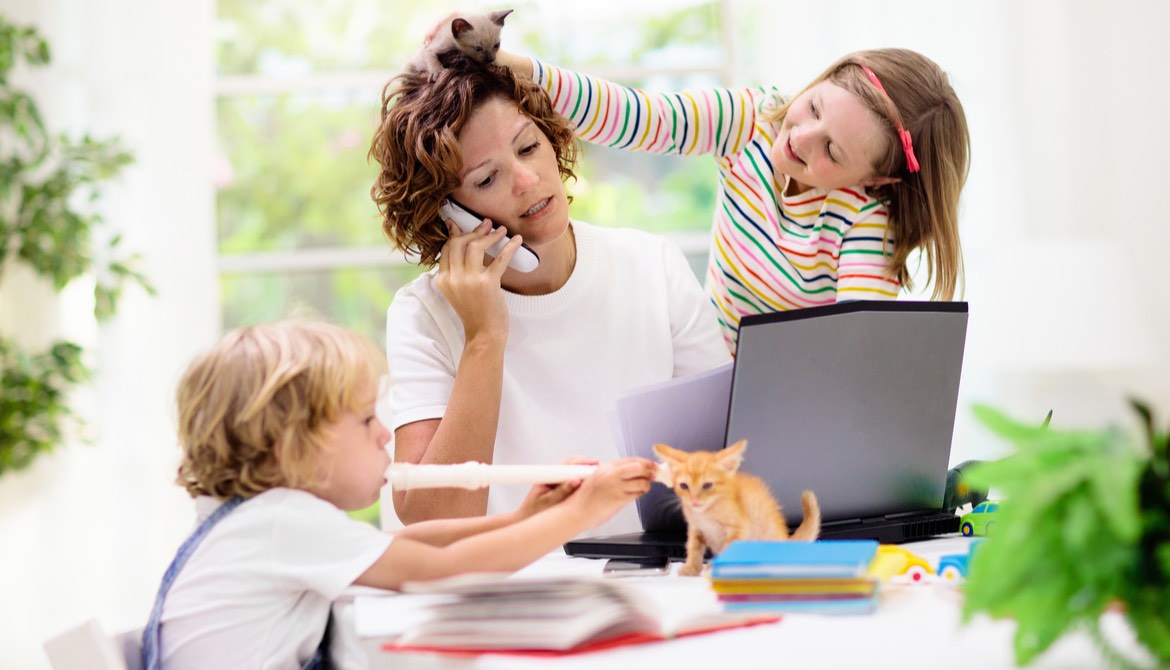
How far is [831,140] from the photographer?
4.80 feet

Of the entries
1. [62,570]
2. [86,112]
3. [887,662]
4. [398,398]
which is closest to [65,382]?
[62,570]

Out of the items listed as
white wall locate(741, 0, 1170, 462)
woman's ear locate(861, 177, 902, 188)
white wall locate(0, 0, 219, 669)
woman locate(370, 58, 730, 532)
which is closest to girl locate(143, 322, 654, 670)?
woman locate(370, 58, 730, 532)

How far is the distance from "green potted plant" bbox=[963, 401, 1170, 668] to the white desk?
38 mm

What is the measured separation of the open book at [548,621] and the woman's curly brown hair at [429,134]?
71 centimetres

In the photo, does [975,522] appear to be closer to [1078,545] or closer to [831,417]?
[831,417]

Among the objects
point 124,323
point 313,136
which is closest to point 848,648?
point 124,323

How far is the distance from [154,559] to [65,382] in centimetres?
55

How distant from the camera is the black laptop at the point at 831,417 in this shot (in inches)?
41.9

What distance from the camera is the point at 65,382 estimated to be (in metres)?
2.97

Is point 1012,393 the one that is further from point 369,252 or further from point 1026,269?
point 369,252

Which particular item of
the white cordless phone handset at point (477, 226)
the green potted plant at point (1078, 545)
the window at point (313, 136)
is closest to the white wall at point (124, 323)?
the window at point (313, 136)

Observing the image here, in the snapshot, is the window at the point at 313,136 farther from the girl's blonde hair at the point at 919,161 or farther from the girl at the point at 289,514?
the girl at the point at 289,514

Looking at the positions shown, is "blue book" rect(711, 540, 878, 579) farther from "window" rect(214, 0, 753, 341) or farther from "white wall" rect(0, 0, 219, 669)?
"window" rect(214, 0, 753, 341)

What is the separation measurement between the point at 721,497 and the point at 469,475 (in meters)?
0.23
